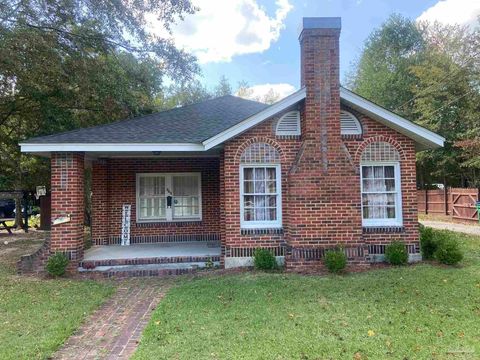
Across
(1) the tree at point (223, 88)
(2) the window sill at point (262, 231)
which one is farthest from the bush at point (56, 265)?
(1) the tree at point (223, 88)

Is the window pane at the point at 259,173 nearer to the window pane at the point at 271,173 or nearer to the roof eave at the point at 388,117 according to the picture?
the window pane at the point at 271,173

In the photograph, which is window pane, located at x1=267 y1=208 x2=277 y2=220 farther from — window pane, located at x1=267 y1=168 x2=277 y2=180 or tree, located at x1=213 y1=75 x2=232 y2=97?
tree, located at x1=213 y1=75 x2=232 y2=97

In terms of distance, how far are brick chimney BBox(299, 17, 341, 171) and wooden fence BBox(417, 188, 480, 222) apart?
1270cm

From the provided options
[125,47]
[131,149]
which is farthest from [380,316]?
[125,47]

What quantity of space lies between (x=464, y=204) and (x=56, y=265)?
17890mm

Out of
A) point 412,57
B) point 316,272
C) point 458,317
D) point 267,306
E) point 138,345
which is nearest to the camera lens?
point 138,345

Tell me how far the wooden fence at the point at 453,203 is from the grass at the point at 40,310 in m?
16.8

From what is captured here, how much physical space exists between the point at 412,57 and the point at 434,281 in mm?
28992

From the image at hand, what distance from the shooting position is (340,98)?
8320 mm

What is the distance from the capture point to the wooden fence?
57.1ft

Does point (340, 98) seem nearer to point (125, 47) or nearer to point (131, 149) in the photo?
point (131, 149)

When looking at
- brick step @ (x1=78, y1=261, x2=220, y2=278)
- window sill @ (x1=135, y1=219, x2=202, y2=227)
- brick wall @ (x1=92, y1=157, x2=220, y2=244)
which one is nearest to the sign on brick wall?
brick wall @ (x1=92, y1=157, x2=220, y2=244)

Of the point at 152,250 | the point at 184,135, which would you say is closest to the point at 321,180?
the point at 184,135

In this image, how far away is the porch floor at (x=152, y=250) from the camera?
8.95 metres
